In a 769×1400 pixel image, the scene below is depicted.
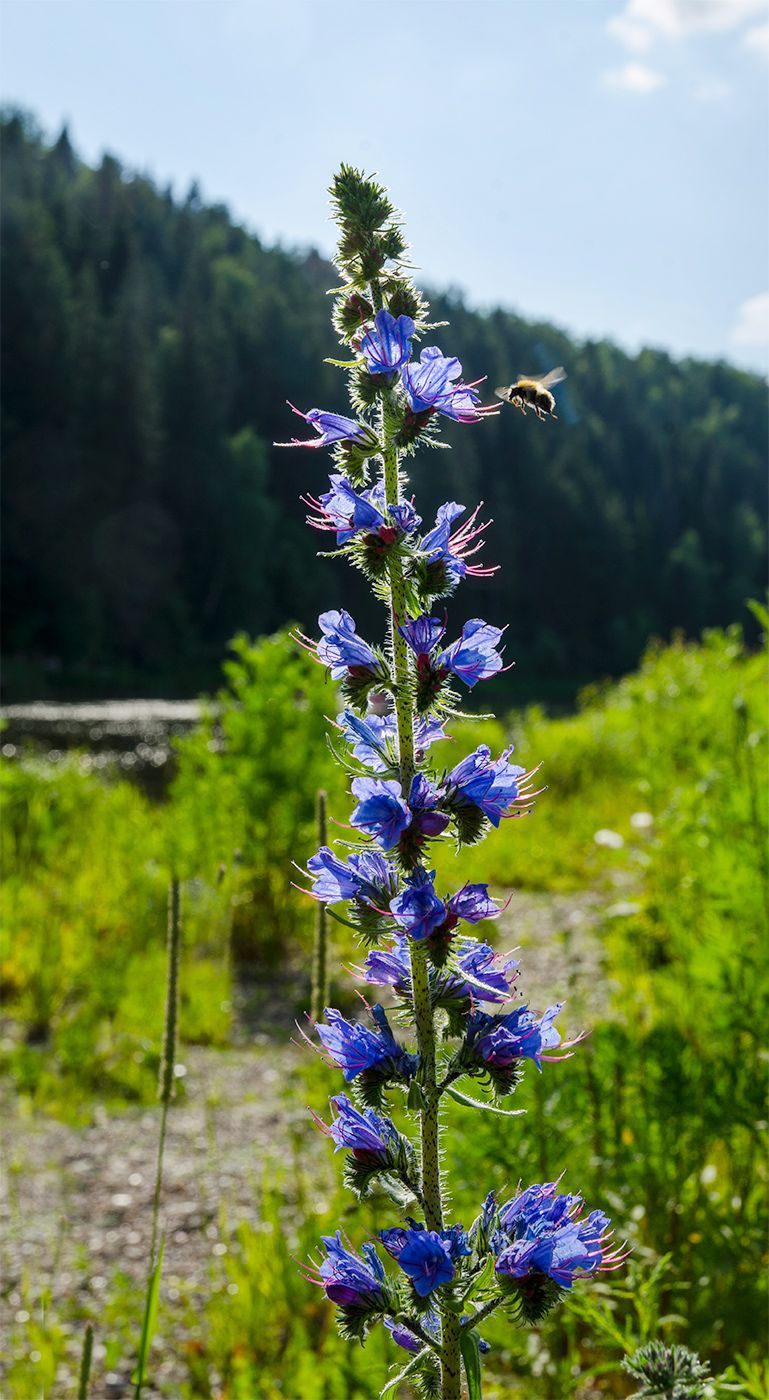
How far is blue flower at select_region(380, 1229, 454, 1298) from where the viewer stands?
Answer: 1173 millimetres

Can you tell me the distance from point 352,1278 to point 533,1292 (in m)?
0.24

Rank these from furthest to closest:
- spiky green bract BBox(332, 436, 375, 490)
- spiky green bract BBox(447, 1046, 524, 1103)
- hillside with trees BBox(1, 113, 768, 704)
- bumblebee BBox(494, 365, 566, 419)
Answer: hillside with trees BBox(1, 113, 768, 704) → bumblebee BBox(494, 365, 566, 419) → spiky green bract BBox(332, 436, 375, 490) → spiky green bract BBox(447, 1046, 524, 1103)

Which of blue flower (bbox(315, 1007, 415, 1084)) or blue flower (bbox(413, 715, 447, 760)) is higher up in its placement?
blue flower (bbox(413, 715, 447, 760))

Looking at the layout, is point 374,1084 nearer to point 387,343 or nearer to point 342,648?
point 342,648

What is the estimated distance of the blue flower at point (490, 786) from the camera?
1.36 meters

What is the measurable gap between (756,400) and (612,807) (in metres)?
117

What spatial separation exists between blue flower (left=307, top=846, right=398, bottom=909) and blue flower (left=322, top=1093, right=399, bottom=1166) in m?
0.28

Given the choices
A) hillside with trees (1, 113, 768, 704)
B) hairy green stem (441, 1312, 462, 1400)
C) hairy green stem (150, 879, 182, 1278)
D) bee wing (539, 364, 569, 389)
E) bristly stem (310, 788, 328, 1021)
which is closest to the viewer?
hairy green stem (441, 1312, 462, 1400)

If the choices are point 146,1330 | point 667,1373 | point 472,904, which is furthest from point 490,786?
point 146,1330

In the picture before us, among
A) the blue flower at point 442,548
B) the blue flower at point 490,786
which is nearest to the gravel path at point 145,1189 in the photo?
the blue flower at point 490,786

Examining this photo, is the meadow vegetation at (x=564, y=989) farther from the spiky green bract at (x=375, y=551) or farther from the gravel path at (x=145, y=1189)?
the spiky green bract at (x=375, y=551)

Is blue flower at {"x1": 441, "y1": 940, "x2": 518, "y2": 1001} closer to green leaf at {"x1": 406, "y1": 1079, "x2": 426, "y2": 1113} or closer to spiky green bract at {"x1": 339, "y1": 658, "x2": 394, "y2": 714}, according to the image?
green leaf at {"x1": 406, "y1": 1079, "x2": 426, "y2": 1113}

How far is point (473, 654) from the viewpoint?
1.42 meters

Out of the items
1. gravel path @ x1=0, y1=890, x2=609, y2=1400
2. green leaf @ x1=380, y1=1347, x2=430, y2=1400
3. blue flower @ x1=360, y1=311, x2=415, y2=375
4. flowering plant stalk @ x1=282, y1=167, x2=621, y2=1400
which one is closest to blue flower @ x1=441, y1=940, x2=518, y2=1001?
flowering plant stalk @ x1=282, y1=167, x2=621, y2=1400
